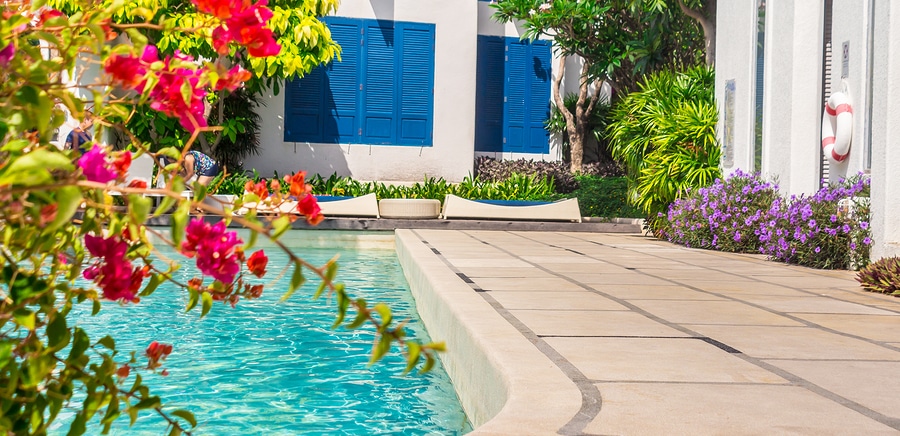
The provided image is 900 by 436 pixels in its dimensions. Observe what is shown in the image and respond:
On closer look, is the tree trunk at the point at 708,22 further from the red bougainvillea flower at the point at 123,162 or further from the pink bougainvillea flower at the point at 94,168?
the pink bougainvillea flower at the point at 94,168

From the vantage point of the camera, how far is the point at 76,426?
123 cm

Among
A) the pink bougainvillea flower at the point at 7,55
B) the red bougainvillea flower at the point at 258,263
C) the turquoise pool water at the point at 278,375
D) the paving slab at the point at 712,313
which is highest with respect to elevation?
the pink bougainvillea flower at the point at 7,55

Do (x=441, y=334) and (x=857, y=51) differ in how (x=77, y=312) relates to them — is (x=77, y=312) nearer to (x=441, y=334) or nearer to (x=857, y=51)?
(x=441, y=334)

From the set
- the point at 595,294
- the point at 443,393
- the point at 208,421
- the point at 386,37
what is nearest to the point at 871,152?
the point at 595,294

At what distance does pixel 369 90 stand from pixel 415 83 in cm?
85

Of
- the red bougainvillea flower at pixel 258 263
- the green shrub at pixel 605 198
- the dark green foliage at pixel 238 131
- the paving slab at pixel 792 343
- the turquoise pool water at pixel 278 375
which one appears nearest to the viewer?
the red bougainvillea flower at pixel 258 263

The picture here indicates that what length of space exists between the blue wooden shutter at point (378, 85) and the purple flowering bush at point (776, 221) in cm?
676

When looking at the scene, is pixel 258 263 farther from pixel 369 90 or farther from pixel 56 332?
pixel 369 90

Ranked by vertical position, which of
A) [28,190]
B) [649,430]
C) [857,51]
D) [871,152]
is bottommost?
[649,430]

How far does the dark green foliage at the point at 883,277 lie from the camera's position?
17.2 ft

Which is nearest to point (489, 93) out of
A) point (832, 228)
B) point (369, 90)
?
point (369, 90)

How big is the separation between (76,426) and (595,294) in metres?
3.82

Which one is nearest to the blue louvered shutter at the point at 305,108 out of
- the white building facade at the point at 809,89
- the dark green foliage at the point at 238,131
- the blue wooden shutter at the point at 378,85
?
the dark green foliage at the point at 238,131

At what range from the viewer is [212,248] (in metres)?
1.19
